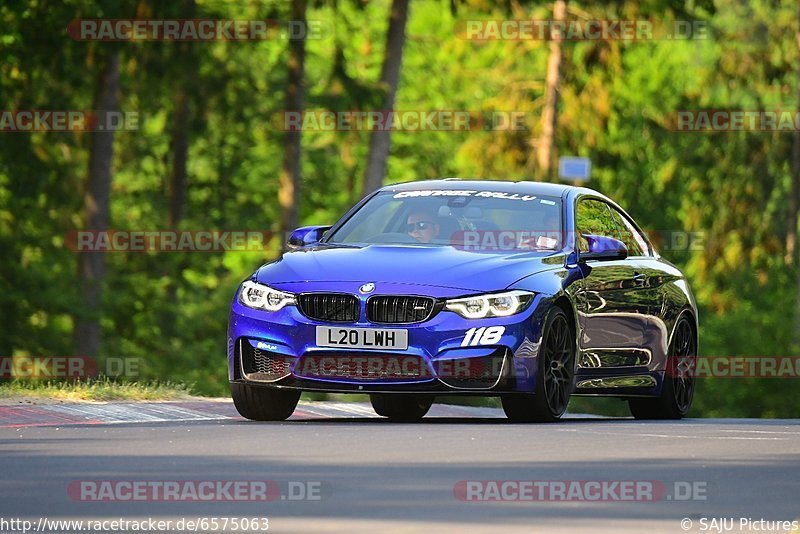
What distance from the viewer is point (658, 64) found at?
219ft

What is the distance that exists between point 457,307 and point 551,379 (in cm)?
103

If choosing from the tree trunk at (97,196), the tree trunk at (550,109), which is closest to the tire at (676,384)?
the tree trunk at (97,196)

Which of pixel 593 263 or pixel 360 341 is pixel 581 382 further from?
pixel 360 341

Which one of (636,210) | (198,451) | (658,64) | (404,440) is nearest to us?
(198,451)

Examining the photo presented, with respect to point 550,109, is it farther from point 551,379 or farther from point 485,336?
point 485,336

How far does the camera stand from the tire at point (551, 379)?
1402cm

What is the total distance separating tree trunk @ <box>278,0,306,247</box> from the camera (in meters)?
41.2

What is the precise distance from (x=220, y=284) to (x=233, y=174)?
25.4ft

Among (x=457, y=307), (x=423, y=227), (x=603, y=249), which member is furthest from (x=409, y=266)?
(x=603, y=249)

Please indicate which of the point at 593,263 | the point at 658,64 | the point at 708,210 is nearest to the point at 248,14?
the point at 708,210

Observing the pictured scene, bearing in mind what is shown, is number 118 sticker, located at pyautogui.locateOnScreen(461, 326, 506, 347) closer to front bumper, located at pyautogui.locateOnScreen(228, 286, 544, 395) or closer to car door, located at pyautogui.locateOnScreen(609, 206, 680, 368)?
front bumper, located at pyautogui.locateOnScreen(228, 286, 544, 395)

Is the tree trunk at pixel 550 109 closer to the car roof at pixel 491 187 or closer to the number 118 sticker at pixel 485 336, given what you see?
the car roof at pixel 491 187

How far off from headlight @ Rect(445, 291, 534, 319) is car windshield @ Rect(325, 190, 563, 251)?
942 mm

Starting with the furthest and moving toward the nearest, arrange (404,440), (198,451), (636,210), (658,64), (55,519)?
1. (658,64)
2. (636,210)
3. (404,440)
4. (198,451)
5. (55,519)
